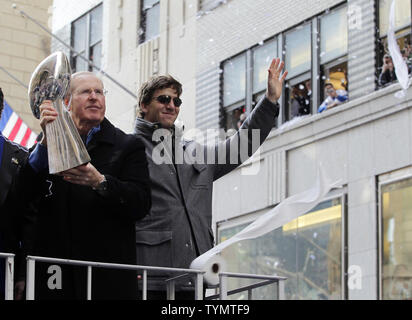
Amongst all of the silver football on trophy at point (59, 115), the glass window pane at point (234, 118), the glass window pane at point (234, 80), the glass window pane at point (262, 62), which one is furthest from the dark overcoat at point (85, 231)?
the glass window pane at point (234, 80)

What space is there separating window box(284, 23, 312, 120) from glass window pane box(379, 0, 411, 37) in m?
1.60

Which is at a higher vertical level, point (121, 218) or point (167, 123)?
point (167, 123)

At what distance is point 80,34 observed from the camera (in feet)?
73.2

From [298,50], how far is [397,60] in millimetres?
2356

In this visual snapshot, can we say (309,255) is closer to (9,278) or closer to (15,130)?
(15,130)

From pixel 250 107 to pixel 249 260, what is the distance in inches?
95.2

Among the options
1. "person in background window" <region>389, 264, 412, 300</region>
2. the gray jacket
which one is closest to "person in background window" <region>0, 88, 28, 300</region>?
the gray jacket

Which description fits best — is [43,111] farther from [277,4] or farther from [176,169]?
[277,4]

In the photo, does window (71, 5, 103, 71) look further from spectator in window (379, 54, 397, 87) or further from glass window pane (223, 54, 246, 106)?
spectator in window (379, 54, 397, 87)

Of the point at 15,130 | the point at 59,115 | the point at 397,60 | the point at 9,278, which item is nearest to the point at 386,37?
the point at 397,60

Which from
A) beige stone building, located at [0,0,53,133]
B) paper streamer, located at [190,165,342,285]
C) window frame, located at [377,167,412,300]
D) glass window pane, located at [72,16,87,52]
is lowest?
paper streamer, located at [190,165,342,285]

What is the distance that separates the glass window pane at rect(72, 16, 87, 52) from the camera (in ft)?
72.6

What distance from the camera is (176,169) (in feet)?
16.9
